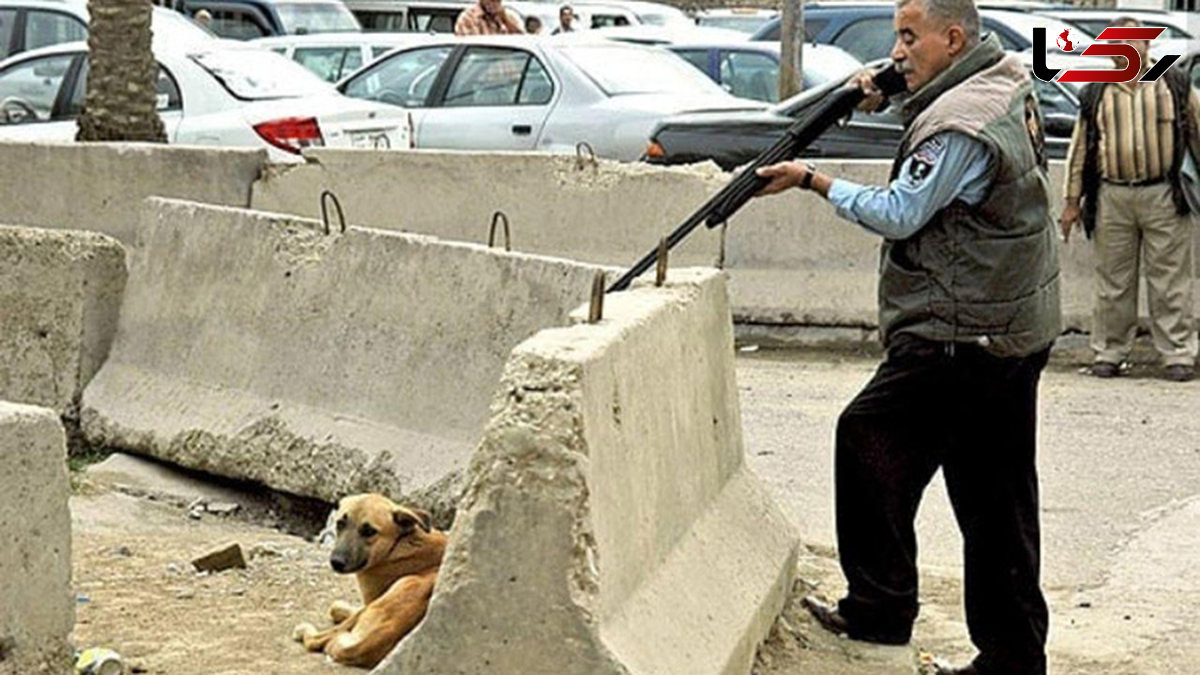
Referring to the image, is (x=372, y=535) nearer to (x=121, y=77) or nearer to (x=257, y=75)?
(x=121, y=77)

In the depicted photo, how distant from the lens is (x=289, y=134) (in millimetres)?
15414

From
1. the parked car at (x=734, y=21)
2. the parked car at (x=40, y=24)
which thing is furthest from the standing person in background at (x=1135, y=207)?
the parked car at (x=734, y=21)

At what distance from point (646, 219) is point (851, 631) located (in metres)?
6.69

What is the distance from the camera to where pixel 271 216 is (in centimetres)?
917

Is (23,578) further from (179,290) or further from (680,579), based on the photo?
(179,290)

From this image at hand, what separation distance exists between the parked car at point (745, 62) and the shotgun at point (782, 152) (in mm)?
13669

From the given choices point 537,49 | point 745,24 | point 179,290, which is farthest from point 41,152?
point 745,24

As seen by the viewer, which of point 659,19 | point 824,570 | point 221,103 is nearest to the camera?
point 824,570

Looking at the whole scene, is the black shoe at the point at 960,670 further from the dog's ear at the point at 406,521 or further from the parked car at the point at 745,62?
the parked car at the point at 745,62

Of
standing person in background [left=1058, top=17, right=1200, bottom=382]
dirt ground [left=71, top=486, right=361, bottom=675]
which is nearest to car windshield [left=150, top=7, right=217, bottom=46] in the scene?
standing person in background [left=1058, top=17, right=1200, bottom=382]

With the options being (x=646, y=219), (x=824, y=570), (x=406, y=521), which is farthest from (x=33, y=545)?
(x=646, y=219)

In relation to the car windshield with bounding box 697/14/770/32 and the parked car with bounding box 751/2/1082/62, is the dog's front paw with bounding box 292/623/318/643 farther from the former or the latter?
the car windshield with bounding box 697/14/770/32

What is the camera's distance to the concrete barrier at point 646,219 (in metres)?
13.1

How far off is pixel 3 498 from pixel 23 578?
7.7 inches
